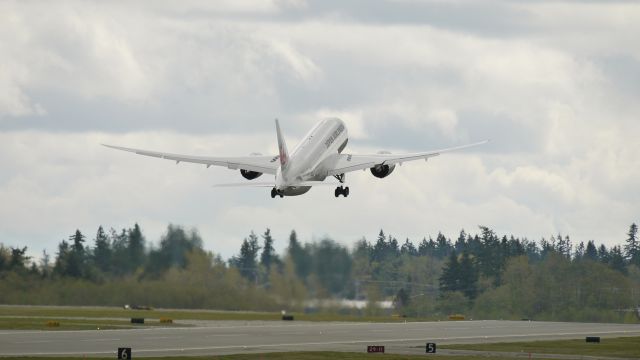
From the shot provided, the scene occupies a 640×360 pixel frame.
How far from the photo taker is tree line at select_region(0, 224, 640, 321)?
10256 centimetres

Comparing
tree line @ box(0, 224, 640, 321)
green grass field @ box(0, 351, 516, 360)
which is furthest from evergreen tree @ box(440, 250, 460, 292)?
→ green grass field @ box(0, 351, 516, 360)

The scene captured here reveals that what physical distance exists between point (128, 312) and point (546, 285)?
48.0 m

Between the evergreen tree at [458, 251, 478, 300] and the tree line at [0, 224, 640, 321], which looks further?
the evergreen tree at [458, 251, 478, 300]

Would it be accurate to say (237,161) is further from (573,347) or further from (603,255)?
(603,255)

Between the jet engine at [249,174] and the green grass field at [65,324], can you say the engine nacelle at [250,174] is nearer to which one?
the jet engine at [249,174]

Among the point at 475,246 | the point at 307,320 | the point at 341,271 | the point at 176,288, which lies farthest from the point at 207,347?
the point at 475,246

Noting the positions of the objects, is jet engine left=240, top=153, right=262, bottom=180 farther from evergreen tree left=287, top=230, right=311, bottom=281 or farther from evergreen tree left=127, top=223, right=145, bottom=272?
evergreen tree left=287, top=230, right=311, bottom=281

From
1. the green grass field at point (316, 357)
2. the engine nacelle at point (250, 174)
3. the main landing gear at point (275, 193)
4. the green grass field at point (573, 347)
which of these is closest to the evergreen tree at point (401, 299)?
the engine nacelle at point (250, 174)

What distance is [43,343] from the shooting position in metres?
101

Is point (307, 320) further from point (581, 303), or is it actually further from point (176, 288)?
point (581, 303)

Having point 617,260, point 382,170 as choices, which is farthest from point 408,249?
point 617,260

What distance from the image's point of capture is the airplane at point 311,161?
107 metres

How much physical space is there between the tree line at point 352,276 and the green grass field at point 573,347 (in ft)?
34.8

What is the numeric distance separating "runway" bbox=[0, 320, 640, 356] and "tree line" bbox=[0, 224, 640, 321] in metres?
3.04
